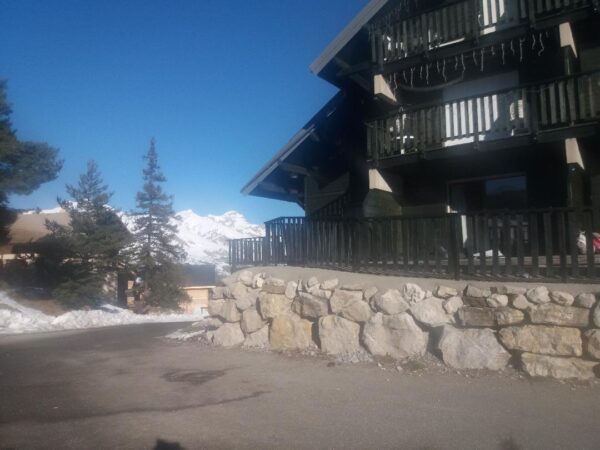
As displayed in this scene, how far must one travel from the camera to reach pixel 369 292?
8422 millimetres

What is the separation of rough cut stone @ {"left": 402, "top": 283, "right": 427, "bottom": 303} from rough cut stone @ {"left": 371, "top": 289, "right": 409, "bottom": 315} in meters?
0.09

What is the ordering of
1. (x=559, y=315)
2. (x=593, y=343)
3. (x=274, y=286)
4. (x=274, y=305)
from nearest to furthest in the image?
(x=593, y=343)
(x=559, y=315)
(x=274, y=305)
(x=274, y=286)

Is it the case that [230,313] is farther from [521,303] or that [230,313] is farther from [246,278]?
[521,303]

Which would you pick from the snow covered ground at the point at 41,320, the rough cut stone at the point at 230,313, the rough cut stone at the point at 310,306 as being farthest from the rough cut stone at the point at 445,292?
the snow covered ground at the point at 41,320

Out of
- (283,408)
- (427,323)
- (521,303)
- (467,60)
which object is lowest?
(283,408)

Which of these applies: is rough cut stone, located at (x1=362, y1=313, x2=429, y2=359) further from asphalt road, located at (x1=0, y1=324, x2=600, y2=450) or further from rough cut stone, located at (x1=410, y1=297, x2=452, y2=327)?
asphalt road, located at (x1=0, y1=324, x2=600, y2=450)

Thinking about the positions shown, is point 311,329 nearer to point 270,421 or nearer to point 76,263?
point 270,421

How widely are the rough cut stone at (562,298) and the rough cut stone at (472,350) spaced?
1009 millimetres

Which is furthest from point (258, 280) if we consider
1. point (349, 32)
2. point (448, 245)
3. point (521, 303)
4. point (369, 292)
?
point (349, 32)

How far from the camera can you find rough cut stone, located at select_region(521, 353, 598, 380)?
6.30 metres

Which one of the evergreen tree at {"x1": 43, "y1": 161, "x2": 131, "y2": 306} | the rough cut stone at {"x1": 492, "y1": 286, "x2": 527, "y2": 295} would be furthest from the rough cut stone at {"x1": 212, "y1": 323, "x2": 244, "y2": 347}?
the evergreen tree at {"x1": 43, "y1": 161, "x2": 131, "y2": 306}

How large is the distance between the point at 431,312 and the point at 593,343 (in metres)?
2.25

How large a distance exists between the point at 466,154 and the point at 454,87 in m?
2.49

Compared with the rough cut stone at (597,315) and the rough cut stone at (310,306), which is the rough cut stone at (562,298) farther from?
the rough cut stone at (310,306)
